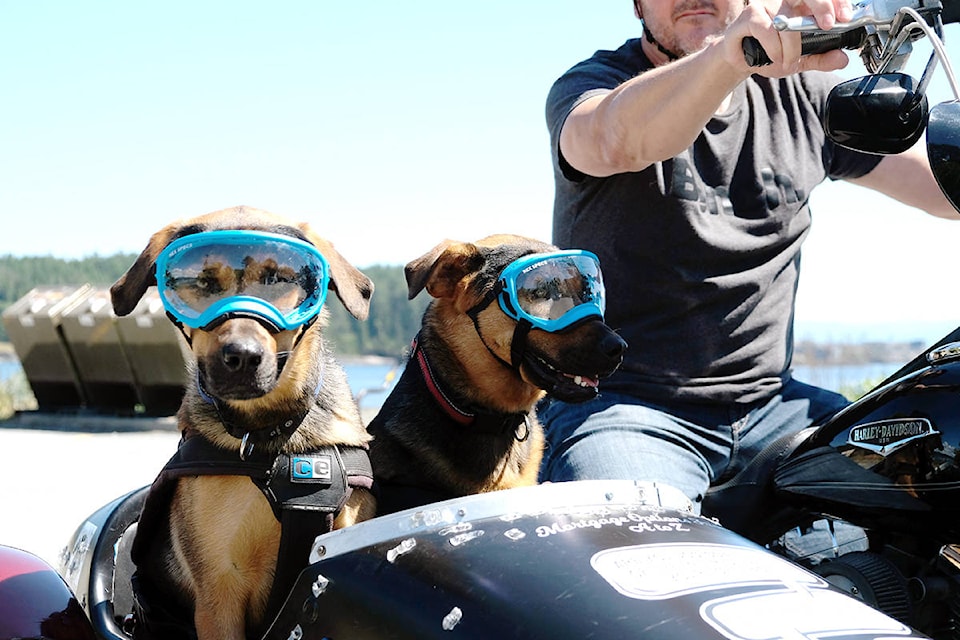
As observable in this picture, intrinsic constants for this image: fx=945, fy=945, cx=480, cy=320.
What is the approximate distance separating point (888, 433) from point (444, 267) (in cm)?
127

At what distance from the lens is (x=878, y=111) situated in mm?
1513

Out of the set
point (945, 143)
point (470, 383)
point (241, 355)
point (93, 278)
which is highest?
point (945, 143)

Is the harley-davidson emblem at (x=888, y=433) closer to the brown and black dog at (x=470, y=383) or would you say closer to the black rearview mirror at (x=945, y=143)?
the black rearview mirror at (x=945, y=143)

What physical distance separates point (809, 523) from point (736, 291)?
3.01 feet

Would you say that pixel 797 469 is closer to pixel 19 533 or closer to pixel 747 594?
pixel 747 594

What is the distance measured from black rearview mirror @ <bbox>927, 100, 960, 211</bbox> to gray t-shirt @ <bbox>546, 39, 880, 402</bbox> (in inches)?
46.9

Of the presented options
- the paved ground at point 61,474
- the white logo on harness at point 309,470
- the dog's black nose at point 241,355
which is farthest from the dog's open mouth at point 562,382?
the paved ground at point 61,474

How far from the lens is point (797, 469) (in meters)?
2.00

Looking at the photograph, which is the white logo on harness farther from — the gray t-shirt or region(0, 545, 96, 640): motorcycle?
the gray t-shirt

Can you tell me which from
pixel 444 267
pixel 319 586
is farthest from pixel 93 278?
pixel 319 586

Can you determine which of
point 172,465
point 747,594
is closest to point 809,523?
point 747,594

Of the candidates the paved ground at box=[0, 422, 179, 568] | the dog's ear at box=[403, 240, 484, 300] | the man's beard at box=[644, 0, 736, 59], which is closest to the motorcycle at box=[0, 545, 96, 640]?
the dog's ear at box=[403, 240, 484, 300]

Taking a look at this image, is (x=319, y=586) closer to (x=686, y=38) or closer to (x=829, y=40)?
(x=829, y=40)

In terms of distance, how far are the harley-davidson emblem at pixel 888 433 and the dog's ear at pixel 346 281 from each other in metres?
1.04
